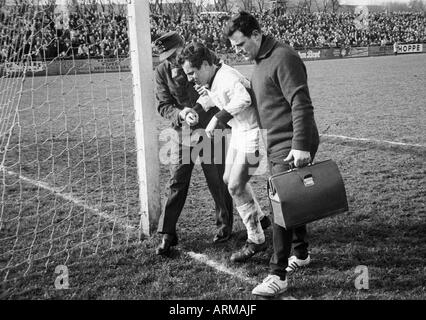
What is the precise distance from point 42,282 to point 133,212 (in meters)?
1.79

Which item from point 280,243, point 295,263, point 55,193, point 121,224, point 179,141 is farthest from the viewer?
point 55,193

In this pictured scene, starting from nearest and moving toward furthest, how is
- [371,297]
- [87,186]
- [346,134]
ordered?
[371,297]
[87,186]
[346,134]

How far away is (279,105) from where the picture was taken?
133 inches

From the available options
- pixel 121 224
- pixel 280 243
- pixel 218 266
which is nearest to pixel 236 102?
pixel 280 243

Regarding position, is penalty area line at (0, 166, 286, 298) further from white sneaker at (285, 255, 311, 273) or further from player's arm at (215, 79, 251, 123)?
player's arm at (215, 79, 251, 123)

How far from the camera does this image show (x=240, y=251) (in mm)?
4098

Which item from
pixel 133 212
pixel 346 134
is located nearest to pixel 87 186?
pixel 133 212

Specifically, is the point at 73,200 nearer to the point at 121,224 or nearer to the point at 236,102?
the point at 121,224

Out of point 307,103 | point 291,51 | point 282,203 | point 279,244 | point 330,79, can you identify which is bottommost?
point 330,79

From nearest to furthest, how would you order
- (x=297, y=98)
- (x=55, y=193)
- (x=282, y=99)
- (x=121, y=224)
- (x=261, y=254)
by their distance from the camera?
(x=297, y=98)
(x=282, y=99)
(x=261, y=254)
(x=121, y=224)
(x=55, y=193)

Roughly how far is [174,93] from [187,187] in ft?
3.01

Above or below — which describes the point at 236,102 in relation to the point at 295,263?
above

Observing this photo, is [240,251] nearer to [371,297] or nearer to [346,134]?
[371,297]

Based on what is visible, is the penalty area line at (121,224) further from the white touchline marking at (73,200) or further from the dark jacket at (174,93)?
the dark jacket at (174,93)
